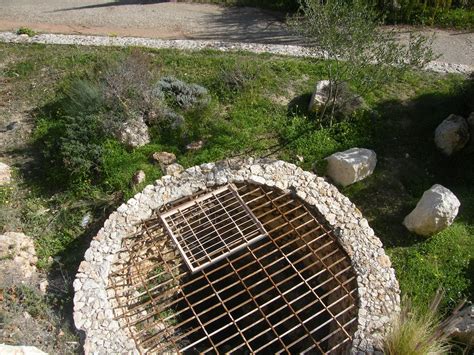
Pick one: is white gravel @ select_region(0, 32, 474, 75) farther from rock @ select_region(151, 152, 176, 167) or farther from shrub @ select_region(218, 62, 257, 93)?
rock @ select_region(151, 152, 176, 167)

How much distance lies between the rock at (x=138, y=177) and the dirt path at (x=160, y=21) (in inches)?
254

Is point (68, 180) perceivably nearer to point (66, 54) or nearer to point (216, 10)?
point (66, 54)

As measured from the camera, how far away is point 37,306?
7949 millimetres

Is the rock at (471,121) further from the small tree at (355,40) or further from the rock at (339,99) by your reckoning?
the rock at (339,99)

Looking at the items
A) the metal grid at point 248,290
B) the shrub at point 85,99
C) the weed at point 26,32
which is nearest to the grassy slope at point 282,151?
the weed at point 26,32

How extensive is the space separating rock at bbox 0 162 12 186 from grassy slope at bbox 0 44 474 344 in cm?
31

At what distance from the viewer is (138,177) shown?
395 inches

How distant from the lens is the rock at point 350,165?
10.1m

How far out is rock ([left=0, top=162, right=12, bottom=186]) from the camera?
1034cm

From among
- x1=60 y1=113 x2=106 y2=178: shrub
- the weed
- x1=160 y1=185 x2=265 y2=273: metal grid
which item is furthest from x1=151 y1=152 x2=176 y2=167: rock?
the weed

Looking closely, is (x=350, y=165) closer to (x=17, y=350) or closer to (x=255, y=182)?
(x=255, y=182)

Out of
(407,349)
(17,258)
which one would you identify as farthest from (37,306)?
(407,349)

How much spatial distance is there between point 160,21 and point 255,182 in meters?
8.72

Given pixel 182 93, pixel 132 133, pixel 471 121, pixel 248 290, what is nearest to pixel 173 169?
pixel 132 133
